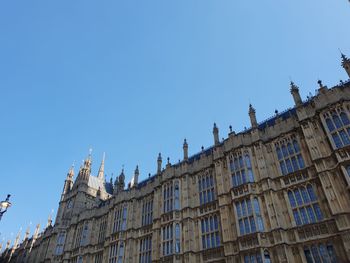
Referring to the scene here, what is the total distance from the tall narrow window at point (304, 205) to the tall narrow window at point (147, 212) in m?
17.0

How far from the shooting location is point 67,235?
143ft

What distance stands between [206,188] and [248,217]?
6.96m

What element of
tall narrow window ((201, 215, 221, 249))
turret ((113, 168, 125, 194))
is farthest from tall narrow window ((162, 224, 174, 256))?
turret ((113, 168, 125, 194))

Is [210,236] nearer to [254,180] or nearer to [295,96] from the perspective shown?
[254,180]

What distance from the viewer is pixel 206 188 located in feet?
100

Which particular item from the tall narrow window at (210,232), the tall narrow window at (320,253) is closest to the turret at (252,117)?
the tall narrow window at (210,232)

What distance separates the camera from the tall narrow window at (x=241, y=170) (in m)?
26.7

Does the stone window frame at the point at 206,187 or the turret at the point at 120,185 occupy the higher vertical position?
the turret at the point at 120,185

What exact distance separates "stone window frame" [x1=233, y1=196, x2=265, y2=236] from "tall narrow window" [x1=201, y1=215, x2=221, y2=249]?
10.0 feet

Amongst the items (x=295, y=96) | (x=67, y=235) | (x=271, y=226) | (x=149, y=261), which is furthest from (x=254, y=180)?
(x=67, y=235)

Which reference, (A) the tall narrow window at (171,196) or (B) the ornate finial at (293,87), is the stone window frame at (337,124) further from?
(A) the tall narrow window at (171,196)

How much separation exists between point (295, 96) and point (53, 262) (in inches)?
1554

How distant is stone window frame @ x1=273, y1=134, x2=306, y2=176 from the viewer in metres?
25.1

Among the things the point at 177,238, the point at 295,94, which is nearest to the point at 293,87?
the point at 295,94
